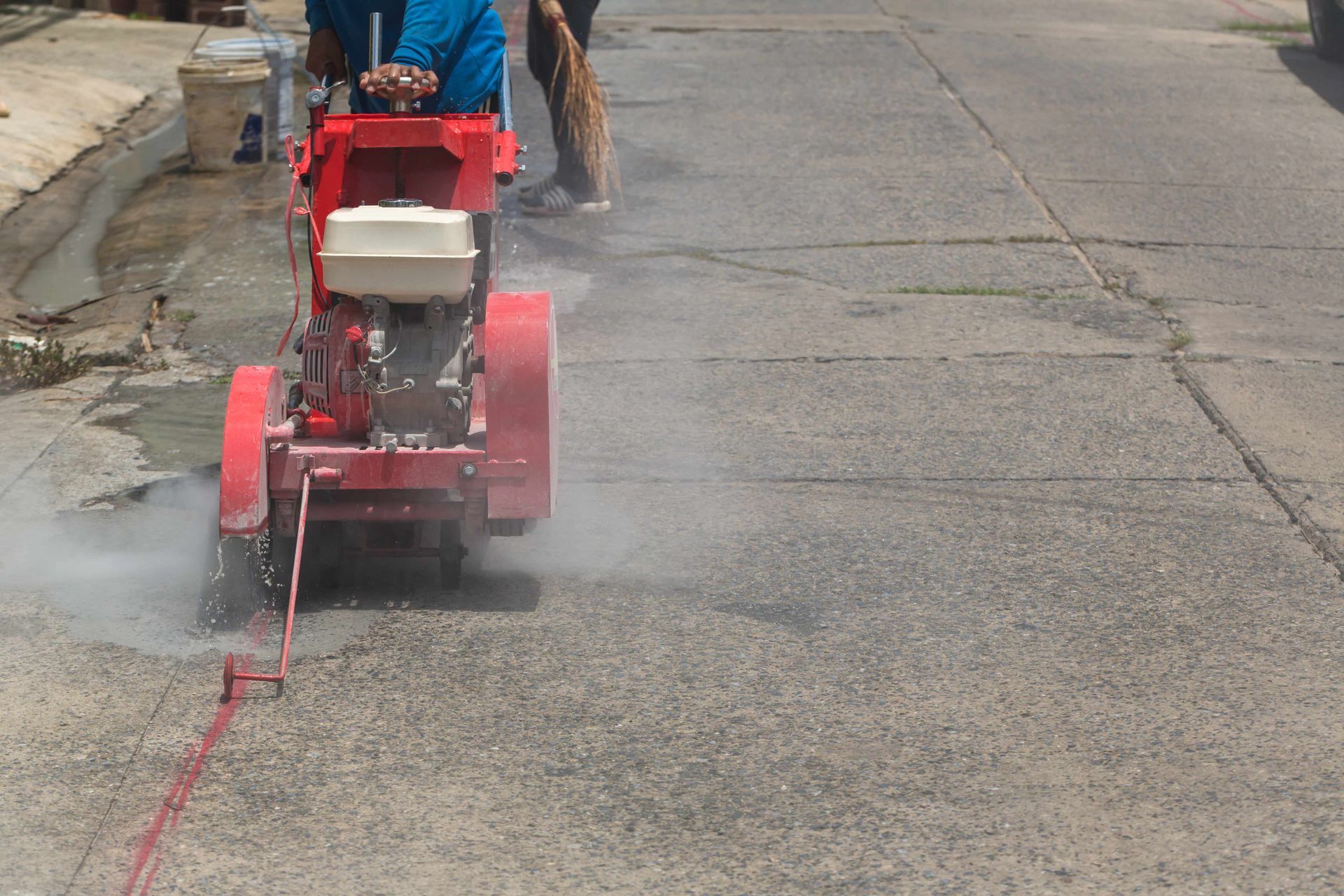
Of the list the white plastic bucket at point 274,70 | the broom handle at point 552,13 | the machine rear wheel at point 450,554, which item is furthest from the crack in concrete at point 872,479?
the white plastic bucket at point 274,70

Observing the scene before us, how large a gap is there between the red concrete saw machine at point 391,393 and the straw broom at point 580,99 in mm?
3575

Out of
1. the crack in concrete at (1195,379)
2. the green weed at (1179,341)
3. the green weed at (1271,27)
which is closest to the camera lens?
the crack in concrete at (1195,379)

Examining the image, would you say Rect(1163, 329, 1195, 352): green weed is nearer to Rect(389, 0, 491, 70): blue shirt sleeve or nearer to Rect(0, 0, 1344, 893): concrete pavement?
Rect(0, 0, 1344, 893): concrete pavement

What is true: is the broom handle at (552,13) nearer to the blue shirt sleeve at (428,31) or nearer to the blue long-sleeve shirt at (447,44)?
the blue long-sleeve shirt at (447,44)

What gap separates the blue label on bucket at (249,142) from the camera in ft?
32.0

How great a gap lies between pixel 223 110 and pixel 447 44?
18.6ft

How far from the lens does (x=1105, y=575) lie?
15.1ft

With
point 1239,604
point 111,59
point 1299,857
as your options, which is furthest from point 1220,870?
point 111,59

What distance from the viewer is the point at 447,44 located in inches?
177

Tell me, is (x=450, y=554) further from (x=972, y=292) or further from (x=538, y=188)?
(x=538, y=188)

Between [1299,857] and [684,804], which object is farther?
[684,804]

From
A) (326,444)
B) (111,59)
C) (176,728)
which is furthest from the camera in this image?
(111,59)

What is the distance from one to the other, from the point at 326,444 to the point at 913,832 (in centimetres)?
192

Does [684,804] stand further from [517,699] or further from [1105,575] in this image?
[1105,575]
